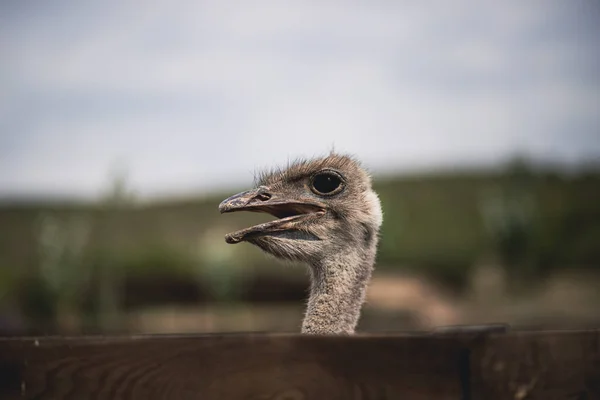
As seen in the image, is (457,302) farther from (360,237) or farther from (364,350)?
(364,350)

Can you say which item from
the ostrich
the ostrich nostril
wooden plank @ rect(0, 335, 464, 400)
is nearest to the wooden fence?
wooden plank @ rect(0, 335, 464, 400)

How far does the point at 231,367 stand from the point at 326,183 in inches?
76.4

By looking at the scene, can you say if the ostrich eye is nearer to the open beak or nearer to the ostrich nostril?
the open beak

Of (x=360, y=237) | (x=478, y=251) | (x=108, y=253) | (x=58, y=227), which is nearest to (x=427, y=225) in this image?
(x=478, y=251)

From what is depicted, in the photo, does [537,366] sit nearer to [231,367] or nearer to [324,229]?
[231,367]

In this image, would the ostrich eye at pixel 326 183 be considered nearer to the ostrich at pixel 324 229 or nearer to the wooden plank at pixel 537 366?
the ostrich at pixel 324 229

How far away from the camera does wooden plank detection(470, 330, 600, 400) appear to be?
2307 mm

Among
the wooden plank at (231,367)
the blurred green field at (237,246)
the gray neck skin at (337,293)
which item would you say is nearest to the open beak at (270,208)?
the gray neck skin at (337,293)

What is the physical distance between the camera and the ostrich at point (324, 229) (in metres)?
3.84

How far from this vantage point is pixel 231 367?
7.23 ft

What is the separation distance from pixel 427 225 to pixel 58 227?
2154 cm

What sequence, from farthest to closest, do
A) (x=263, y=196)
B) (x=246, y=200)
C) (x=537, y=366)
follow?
1. (x=263, y=196)
2. (x=246, y=200)
3. (x=537, y=366)

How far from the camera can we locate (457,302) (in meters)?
17.4

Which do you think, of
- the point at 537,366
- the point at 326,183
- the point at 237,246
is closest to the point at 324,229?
Answer: the point at 326,183
